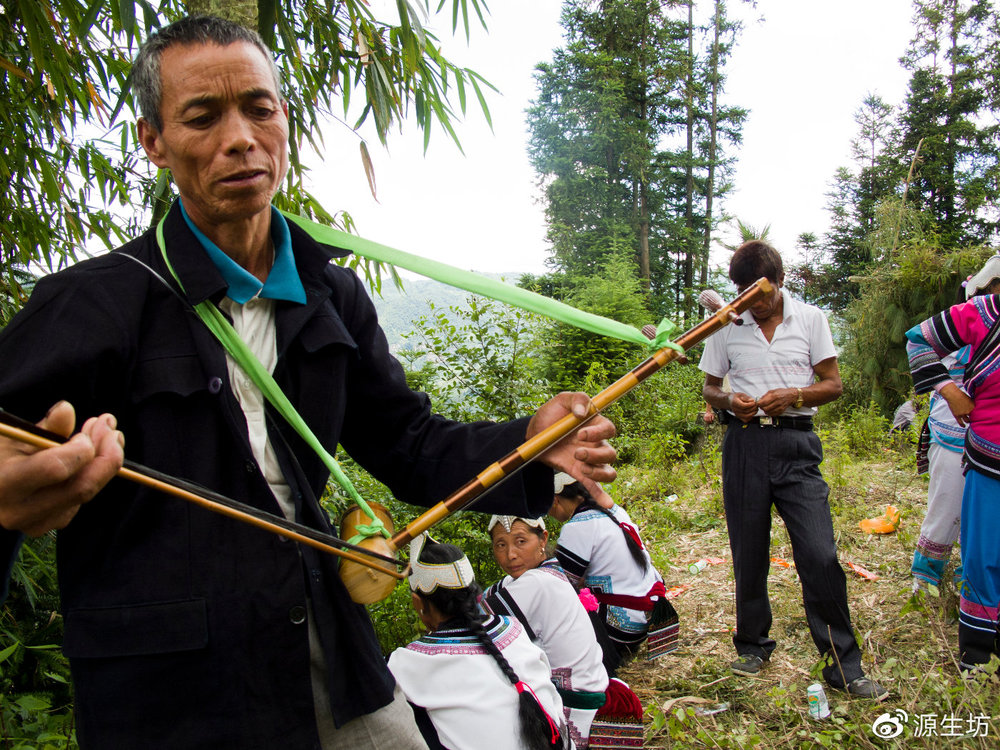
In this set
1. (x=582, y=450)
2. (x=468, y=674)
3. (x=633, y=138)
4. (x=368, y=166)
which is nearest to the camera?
(x=582, y=450)

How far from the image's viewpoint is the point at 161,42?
4.41ft

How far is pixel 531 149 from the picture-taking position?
1118 inches

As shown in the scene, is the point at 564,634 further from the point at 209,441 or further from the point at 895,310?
the point at 895,310

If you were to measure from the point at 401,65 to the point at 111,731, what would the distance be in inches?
107

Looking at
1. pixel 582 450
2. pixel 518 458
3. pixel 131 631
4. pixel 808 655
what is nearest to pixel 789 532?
pixel 808 655

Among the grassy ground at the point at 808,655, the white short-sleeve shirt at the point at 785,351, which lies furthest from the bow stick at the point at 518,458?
the white short-sleeve shirt at the point at 785,351

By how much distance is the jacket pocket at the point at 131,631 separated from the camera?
1.14 metres

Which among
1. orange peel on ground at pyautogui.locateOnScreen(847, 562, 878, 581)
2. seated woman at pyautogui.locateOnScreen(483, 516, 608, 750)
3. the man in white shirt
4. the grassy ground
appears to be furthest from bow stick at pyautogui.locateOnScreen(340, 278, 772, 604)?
orange peel on ground at pyautogui.locateOnScreen(847, 562, 878, 581)

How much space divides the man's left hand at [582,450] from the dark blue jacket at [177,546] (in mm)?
481

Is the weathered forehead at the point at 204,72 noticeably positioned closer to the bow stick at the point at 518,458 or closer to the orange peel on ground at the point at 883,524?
the bow stick at the point at 518,458

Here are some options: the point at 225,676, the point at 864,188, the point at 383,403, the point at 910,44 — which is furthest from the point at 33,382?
the point at 910,44

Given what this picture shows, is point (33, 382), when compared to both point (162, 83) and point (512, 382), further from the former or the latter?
point (512, 382)

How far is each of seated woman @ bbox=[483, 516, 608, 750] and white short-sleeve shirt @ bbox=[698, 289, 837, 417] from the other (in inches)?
55.4

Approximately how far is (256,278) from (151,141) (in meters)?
0.34
